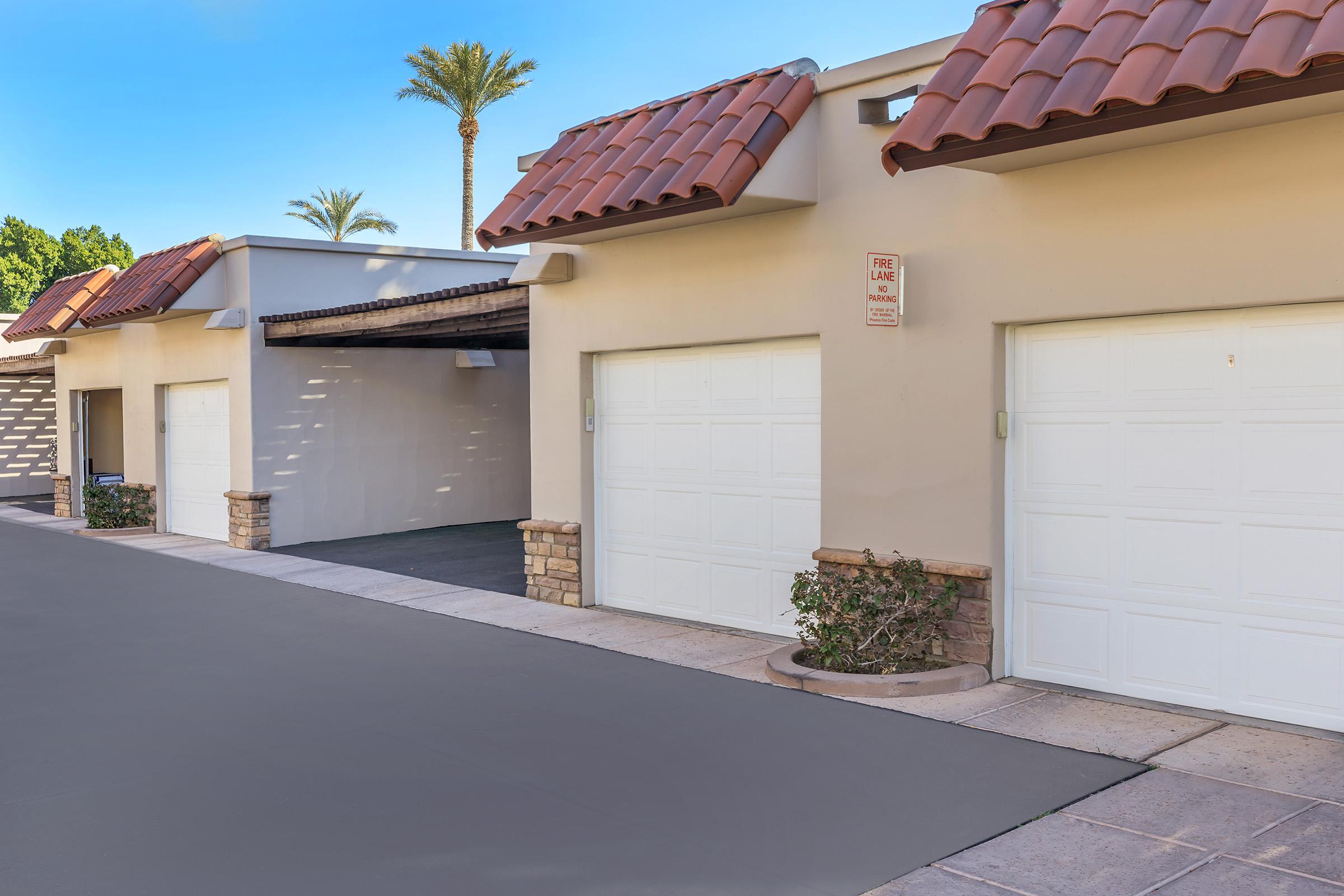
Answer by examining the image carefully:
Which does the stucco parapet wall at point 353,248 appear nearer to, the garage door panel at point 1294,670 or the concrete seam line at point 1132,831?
the garage door panel at point 1294,670

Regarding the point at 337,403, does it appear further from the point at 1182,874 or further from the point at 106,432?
the point at 1182,874

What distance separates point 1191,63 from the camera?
217 inches

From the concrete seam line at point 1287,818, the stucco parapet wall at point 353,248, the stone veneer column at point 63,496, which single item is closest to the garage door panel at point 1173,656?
the concrete seam line at point 1287,818

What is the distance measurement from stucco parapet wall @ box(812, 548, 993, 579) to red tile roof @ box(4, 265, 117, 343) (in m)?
13.6

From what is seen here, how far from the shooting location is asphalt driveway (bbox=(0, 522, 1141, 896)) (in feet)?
14.8

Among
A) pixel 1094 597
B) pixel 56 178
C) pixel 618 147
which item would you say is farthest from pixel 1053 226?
pixel 56 178

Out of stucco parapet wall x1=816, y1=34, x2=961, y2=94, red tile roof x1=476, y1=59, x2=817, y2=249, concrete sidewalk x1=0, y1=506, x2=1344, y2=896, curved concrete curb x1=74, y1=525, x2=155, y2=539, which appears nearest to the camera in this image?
concrete sidewalk x1=0, y1=506, x2=1344, y2=896

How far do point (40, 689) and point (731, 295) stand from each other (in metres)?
5.48

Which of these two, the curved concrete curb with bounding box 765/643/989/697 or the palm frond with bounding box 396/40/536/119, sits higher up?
the palm frond with bounding box 396/40/536/119

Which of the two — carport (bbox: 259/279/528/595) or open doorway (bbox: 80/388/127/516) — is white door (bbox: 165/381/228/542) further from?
open doorway (bbox: 80/388/127/516)

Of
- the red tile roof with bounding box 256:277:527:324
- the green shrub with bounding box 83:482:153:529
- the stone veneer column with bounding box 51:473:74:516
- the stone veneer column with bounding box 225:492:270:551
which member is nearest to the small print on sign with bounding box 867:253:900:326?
the red tile roof with bounding box 256:277:527:324

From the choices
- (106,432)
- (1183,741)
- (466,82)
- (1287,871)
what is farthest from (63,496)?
(1287,871)

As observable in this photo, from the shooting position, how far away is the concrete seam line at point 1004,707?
6438 millimetres

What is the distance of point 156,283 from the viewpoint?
15344mm
